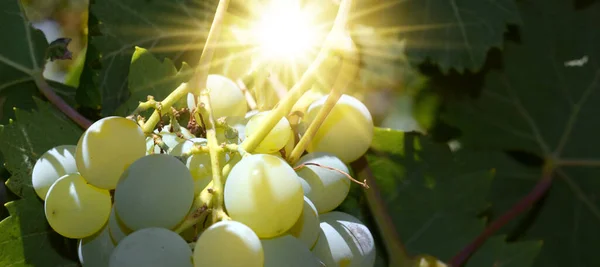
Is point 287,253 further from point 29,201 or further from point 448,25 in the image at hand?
point 448,25

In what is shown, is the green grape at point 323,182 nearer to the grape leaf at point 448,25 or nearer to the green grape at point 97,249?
the green grape at point 97,249

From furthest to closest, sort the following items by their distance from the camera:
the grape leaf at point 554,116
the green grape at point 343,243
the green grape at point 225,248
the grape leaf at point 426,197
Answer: the grape leaf at point 554,116, the grape leaf at point 426,197, the green grape at point 343,243, the green grape at point 225,248

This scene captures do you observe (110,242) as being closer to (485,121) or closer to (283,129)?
(283,129)

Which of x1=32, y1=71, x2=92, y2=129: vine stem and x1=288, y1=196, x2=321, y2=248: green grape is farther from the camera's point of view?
x1=32, y1=71, x2=92, y2=129: vine stem

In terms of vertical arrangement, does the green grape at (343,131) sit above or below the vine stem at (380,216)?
above

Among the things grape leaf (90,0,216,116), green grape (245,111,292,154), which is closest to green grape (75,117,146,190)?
green grape (245,111,292,154)

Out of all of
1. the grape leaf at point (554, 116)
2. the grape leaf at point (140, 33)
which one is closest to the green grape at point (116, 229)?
the grape leaf at point (140, 33)

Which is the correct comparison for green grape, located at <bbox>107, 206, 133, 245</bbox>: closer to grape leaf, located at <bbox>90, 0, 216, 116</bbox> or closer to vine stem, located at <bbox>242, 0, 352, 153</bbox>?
vine stem, located at <bbox>242, 0, 352, 153</bbox>
